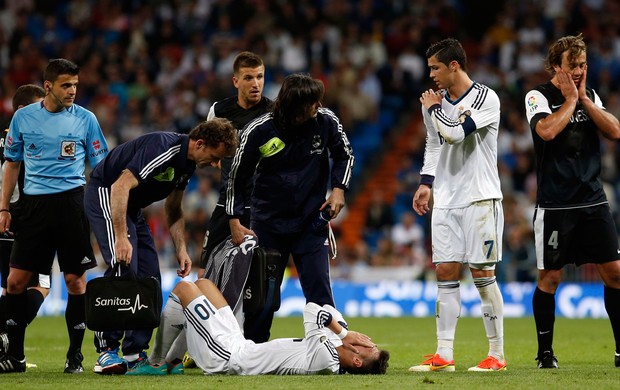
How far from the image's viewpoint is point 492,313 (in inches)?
327

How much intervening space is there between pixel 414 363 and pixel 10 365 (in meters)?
3.44

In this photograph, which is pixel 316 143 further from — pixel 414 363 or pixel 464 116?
pixel 414 363

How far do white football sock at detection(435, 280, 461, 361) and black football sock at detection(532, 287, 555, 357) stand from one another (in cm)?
74

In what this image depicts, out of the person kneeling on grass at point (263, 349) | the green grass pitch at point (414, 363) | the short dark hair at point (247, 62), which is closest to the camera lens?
the green grass pitch at point (414, 363)

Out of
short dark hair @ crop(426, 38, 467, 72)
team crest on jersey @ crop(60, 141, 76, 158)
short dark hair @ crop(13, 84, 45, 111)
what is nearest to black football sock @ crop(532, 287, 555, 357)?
short dark hair @ crop(426, 38, 467, 72)

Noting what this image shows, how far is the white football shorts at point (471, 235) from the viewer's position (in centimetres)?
819

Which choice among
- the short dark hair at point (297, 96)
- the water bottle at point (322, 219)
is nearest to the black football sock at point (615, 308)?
the water bottle at point (322, 219)

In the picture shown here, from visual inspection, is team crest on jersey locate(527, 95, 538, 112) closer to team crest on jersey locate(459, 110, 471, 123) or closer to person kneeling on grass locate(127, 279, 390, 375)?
team crest on jersey locate(459, 110, 471, 123)

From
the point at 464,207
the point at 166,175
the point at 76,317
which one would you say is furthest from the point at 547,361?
the point at 76,317

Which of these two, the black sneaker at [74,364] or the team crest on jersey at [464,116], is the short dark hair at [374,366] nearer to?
the team crest on jersey at [464,116]

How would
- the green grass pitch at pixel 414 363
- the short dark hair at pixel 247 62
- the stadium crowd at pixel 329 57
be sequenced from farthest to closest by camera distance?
the stadium crowd at pixel 329 57
the short dark hair at pixel 247 62
the green grass pitch at pixel 414 363

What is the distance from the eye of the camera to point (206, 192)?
19.5m

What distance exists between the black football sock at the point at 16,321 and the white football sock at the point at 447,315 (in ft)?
11.1

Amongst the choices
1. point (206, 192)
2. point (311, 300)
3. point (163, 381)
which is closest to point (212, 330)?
point (163, 381)
